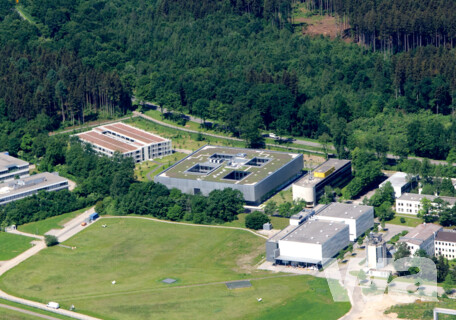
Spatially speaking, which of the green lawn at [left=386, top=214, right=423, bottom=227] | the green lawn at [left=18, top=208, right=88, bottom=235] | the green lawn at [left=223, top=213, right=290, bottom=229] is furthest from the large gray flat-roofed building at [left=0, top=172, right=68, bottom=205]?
the green lawn at [left=386, top=214, right=423, bottom=227]

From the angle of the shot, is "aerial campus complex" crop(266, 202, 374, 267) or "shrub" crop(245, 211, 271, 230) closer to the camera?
"aerial campus complex" crop(266, 202, 374, 267)

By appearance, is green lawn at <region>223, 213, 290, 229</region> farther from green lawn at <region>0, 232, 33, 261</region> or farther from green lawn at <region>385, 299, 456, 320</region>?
green lawn at <region>385, 299, 456, 320</region>

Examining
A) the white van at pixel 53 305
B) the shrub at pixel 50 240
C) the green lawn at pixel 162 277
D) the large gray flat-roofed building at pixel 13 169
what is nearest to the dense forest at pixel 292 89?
the large gray flat-roofed building at pixel 13 169

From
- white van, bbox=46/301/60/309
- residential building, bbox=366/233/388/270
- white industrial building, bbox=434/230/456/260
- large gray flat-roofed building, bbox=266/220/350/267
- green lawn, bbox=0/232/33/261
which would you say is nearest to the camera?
white van, bbox=46/301/60/309

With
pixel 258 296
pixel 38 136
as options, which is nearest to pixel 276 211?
pixel 258 296

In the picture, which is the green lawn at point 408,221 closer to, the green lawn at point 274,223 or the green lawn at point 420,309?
the green lawn at point 274,223

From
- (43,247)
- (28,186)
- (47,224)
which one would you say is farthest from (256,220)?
(28,186)

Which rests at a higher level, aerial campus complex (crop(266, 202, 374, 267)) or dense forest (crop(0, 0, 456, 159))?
dense forest (crop(0, 0, 456, 159))

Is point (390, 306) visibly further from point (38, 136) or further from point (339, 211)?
point (38, 136)
